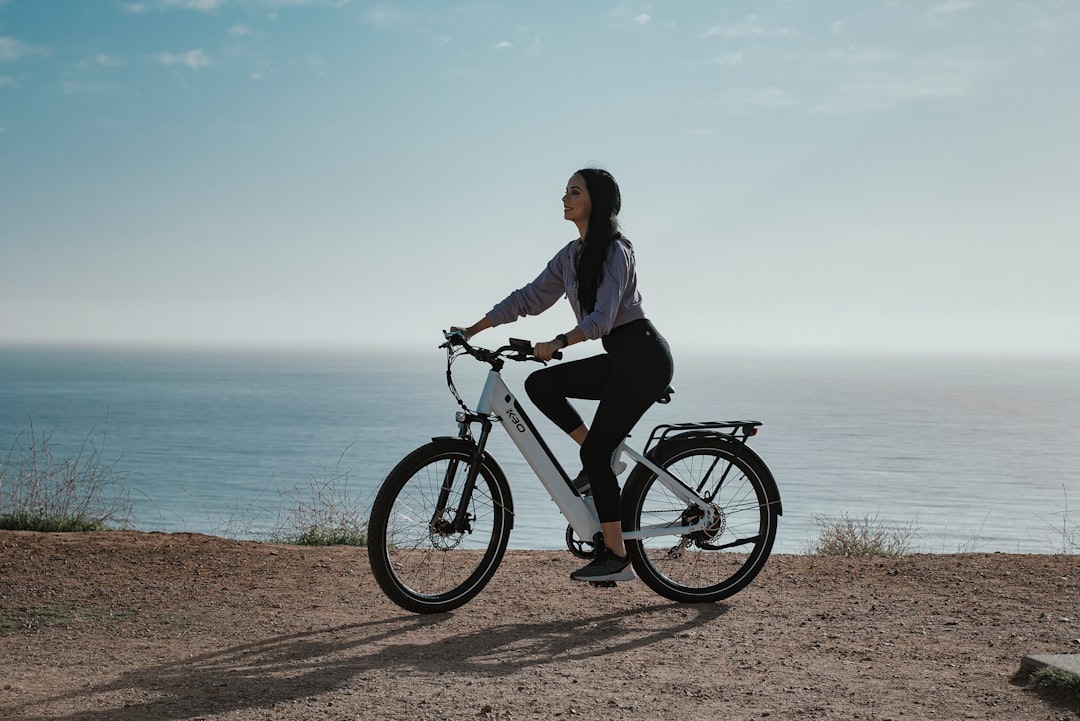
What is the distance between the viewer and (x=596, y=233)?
17.2 feet

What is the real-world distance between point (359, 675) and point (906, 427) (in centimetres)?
5791

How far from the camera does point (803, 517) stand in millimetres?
19984

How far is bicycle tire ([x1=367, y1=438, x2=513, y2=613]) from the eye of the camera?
16.4 feet

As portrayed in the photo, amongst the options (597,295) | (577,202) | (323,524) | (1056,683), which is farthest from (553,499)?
(323,524)

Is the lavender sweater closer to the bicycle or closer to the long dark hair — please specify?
the long dark hair

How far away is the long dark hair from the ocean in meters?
3.86

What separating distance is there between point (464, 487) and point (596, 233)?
145 cm

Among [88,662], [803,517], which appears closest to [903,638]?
[88,662]

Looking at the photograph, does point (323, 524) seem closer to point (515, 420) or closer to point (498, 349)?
point (515, 420)

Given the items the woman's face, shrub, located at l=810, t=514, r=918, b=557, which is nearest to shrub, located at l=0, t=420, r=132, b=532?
the woman's face

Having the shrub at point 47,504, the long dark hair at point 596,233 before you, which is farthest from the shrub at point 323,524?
the long dark hair at point 596,233

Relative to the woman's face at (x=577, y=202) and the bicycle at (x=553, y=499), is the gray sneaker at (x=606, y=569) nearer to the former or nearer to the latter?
the bicycle at (x=553, y=499)

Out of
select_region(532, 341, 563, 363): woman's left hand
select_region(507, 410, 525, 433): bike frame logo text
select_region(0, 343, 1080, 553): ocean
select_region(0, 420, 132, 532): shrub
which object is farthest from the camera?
select_region(0, 343, 1080, 553): ocean

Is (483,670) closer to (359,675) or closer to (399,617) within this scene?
(359,675)
